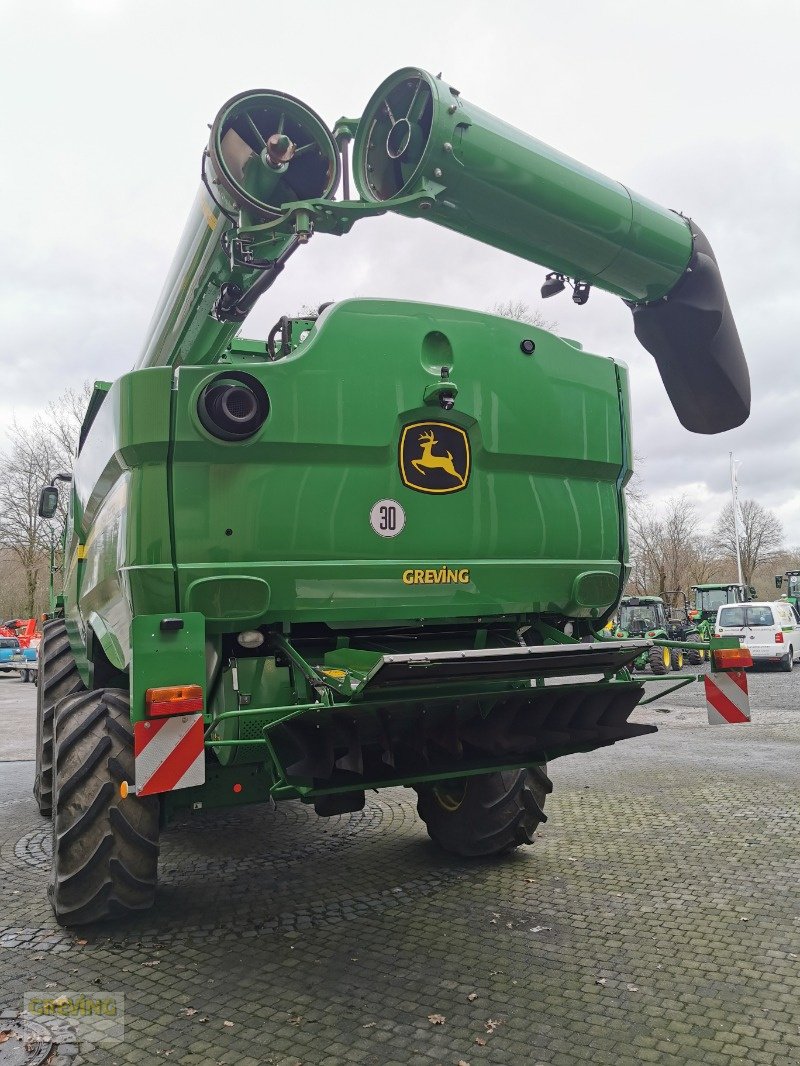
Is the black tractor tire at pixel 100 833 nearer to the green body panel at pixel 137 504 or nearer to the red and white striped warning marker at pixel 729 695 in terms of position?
the green body panel at pixel 137 504

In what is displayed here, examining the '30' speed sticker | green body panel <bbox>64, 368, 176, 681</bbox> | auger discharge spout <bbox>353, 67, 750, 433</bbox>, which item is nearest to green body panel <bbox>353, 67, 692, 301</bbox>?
auger discharge spout <bbox>353, 67, 750, 433</bbox>

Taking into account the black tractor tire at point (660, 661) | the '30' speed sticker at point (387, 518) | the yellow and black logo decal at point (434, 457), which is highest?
the yellow and black logo decal at point (434, 457)

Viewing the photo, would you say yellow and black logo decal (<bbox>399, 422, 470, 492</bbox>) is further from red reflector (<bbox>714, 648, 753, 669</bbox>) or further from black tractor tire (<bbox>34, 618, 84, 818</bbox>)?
black tractor tire (<bbox>34, 618, 84, 818</bbox>)

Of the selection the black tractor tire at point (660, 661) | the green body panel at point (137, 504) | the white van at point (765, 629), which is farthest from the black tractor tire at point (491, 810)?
the white van at point (765, 629)

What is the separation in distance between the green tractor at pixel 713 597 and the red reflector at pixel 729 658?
2186 centimetres

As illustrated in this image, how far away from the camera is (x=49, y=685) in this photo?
592cm

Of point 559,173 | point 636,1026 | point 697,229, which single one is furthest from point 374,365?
point 636,1026

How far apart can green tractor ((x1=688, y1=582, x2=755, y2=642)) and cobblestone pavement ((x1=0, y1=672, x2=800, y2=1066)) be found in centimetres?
2129

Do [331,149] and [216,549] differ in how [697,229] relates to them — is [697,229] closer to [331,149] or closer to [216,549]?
[331,149]

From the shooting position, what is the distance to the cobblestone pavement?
9.34 ft

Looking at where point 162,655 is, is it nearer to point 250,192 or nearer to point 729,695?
point 250,192

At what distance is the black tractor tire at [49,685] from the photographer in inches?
223

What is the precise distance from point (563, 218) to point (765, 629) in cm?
1738

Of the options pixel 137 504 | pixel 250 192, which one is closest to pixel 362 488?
pixel 137 504
